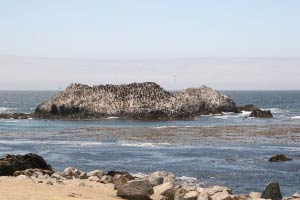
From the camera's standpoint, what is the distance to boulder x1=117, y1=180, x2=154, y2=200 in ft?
77.5

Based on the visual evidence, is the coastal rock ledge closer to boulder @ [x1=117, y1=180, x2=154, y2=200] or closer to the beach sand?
the beach sand

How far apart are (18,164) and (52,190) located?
870 cm

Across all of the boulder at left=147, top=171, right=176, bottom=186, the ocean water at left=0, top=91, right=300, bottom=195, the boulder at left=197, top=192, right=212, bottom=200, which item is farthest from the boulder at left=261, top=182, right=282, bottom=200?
the boulder at left=147, top=171, right=176, bottom=186

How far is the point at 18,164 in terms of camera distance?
31500 millimetres

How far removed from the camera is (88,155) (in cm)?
4562

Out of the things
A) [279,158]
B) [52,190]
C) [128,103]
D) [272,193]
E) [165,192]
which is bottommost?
[279,158]

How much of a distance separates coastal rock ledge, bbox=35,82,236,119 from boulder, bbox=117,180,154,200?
7574 centimetres

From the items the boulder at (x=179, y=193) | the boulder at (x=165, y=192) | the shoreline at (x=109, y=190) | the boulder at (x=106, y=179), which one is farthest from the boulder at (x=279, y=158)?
the boulder at (x=179, y=193)

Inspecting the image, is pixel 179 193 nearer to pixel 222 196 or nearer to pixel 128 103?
pixel 222 196

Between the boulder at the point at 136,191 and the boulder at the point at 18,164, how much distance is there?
8.58 meters

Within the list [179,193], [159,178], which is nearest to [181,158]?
[159,178]

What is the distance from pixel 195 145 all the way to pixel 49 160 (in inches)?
588

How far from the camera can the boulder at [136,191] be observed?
23609mm

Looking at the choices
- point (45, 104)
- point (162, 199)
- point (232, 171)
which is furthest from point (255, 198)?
point (45, 104)
